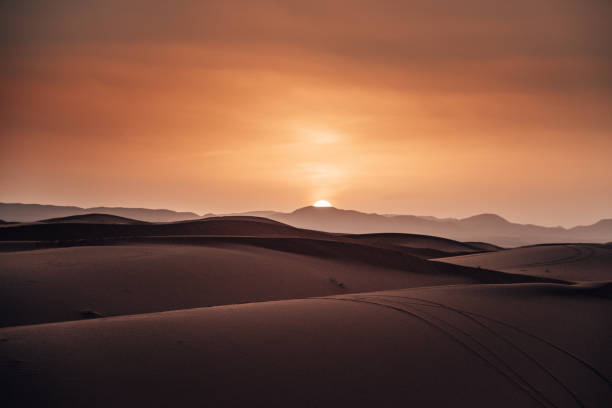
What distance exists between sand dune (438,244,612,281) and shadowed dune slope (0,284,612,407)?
12.2 m

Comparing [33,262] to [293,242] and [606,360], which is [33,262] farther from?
[606,360]

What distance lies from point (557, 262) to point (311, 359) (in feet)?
65.3

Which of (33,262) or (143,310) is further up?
(33,262)

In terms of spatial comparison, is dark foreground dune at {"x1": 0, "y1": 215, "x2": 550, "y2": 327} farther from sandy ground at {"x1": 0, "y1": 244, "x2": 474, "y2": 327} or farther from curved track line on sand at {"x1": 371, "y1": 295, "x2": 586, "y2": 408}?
curved track line on sand at {"x1": 371, "y1": 295, "x2": 586, "y2": 408}

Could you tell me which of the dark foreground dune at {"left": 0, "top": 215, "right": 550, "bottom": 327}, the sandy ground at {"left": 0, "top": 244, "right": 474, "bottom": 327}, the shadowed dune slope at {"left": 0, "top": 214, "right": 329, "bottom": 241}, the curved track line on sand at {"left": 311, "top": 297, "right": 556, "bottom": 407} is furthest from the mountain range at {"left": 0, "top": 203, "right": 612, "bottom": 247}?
the curved track line on sand at {"left": 311, "top": 297, "right": 556, "bottom": 407}

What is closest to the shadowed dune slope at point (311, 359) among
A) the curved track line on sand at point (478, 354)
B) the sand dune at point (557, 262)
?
the curved track line on sand at point (478, 354)

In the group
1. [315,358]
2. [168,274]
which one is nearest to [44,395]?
[315,358]

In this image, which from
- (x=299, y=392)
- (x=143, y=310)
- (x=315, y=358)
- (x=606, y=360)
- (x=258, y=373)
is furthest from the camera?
(x=143, y=310)

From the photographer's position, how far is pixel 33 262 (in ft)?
25.8

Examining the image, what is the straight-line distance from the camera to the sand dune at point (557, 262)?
53.1 ft

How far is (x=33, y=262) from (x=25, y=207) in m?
178

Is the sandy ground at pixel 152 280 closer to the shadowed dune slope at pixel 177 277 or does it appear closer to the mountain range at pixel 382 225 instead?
the shadowed dune slope at pixel 177 277

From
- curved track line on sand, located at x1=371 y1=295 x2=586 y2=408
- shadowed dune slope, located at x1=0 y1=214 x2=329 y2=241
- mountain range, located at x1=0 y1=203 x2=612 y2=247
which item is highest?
mountain range, located at x1=0 y1=203 x2=612 y2=247

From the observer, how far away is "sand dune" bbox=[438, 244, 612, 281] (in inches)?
637
